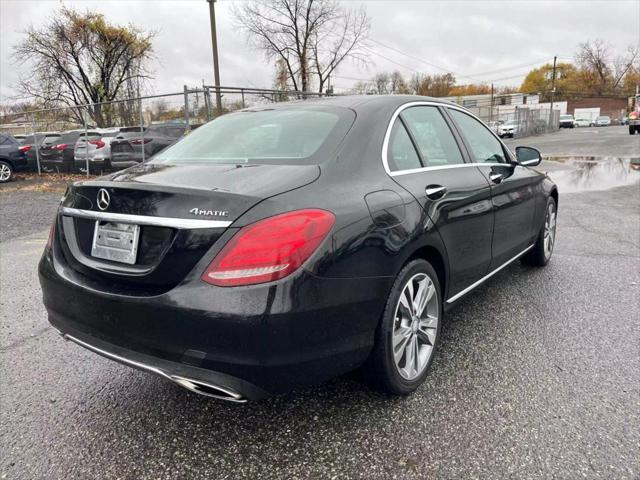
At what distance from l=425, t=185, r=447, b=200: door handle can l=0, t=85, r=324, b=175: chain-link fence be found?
898 cm

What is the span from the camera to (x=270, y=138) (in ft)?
8.89

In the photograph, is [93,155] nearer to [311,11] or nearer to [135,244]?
[135,244]

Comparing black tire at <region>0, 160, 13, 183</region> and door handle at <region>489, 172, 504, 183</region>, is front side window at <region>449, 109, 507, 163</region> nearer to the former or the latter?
door handle at <region>489, 172, 504, 183</region>

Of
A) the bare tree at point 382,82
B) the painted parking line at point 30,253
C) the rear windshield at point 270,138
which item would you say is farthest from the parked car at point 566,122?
the rear windshield at point 270,138

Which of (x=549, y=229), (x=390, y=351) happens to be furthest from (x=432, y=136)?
(x=549, y=229)

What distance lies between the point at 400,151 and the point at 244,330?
1.39 metres

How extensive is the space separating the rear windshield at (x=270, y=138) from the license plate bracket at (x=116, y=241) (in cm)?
65

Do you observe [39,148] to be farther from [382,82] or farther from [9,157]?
[382,82]

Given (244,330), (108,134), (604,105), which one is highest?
(604,105)

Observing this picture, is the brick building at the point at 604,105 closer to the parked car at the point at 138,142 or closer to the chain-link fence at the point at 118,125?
the chain-link fence at the point at 118,125

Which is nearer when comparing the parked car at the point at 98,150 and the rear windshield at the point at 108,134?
the rear windshield at the point at 108,134

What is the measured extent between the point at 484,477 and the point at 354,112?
1848 millimetres

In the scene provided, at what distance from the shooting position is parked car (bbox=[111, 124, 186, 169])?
12891mm

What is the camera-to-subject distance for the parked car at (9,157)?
15.1 metres
